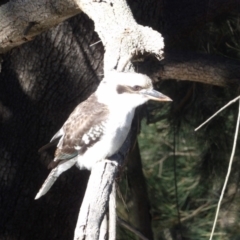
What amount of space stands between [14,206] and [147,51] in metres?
1.12

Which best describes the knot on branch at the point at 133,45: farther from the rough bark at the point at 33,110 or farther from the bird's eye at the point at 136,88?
the rough bark at the point at 33,110

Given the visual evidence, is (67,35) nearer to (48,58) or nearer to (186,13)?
(48,58)

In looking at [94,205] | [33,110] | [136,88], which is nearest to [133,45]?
[136,88]

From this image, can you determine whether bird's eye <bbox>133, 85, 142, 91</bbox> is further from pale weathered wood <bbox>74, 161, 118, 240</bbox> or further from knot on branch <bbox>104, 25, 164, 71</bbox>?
pale weathered wood <bbox>74, 161, 118, 240</bbox>

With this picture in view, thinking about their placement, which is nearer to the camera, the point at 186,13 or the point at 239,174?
the point at 186,13

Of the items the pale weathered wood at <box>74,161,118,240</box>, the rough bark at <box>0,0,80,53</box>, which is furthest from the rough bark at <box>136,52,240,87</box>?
the pale weathered wood at <box>74,161,118,240</box>

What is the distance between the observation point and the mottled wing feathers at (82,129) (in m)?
2.29

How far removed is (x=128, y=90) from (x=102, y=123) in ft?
0.50

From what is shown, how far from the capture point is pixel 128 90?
2.20 m

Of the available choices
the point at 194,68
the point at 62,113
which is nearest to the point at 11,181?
the point at 62,113

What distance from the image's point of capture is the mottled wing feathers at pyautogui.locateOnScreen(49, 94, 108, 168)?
2291mm

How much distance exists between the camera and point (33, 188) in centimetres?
273

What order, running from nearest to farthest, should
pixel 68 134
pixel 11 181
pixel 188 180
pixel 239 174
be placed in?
pixel 68 134
pixel 11 181
pixel 239 174
pixel 188 180

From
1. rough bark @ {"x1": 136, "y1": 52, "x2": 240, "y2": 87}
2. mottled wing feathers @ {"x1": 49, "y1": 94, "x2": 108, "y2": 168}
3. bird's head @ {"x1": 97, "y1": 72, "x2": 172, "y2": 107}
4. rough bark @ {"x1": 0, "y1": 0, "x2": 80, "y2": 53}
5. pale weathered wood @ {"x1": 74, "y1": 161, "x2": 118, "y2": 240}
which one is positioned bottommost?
rough bark @ {"x1": 136, "y1": 52, "x2": 240, "y2": 87}
